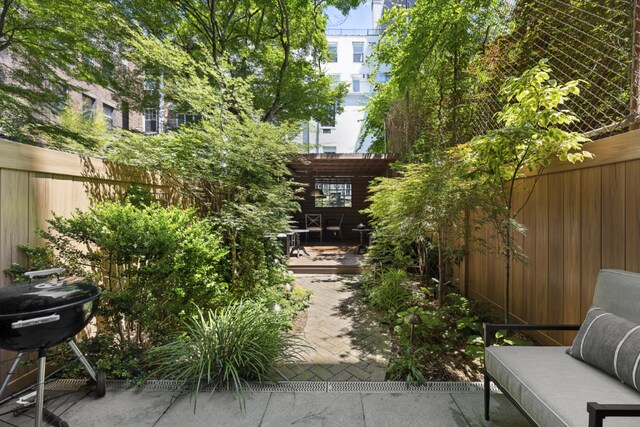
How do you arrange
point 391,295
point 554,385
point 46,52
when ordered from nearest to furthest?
point 554,385 < point 391,295 < point 46,52

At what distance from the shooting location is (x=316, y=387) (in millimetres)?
2203

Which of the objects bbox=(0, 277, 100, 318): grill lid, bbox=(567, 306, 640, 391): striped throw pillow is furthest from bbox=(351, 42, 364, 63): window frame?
bbox=(0, 277, 100, 318): grill lid

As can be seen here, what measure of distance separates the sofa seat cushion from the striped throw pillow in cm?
6

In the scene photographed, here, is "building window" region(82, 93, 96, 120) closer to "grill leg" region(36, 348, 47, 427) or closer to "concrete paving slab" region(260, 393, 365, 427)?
"grill leg" region(36, 348, 47, 427)

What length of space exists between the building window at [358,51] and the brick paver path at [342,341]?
70.4ft

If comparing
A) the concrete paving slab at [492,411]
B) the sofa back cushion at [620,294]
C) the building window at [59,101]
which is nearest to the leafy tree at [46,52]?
the building window at [59,101]

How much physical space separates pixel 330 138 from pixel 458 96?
13837mm

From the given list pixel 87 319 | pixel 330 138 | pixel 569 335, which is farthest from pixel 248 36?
pixel 330 138

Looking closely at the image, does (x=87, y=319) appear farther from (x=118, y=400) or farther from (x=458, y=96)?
(x=458, y=96)

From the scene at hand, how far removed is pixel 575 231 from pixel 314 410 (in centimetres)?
266

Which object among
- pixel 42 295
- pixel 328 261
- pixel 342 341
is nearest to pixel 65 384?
pixel 42 295

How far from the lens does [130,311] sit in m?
2.26

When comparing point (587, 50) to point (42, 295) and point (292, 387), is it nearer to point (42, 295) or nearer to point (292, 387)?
point (292, 387)

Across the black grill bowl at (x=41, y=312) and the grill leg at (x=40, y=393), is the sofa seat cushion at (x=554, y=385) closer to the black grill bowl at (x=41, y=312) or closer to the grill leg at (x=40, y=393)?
the black grill bowl at (x=41, y=312)
